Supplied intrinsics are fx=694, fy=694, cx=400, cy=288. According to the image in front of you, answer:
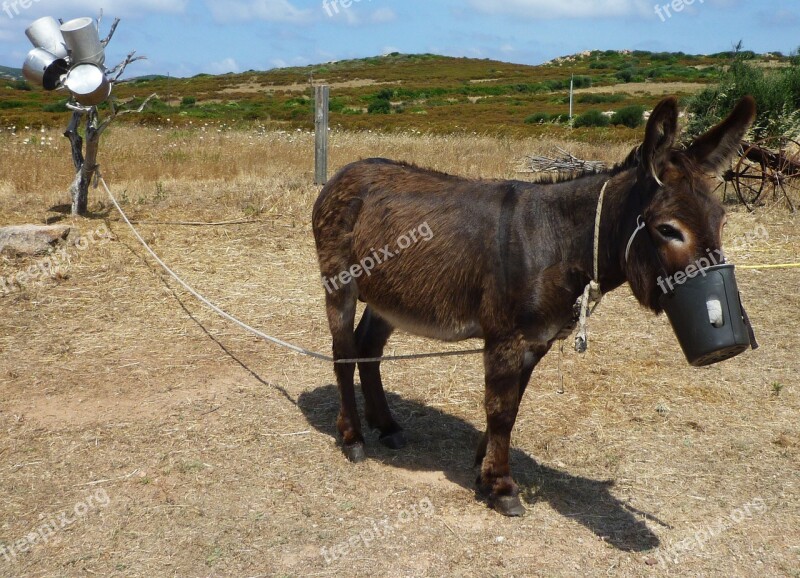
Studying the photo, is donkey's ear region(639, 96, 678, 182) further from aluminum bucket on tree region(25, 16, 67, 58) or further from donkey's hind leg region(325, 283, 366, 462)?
aluminum bucket on tree region(25, 16, 67, 58)

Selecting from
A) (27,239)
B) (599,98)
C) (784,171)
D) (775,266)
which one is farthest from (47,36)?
(599,98)

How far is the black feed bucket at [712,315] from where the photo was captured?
115 inches

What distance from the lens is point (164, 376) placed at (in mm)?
5738

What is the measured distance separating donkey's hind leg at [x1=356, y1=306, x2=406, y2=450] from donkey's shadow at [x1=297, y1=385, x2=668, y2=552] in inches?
4.2

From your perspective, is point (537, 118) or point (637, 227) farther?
point (537, 118)

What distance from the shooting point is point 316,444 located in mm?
4773

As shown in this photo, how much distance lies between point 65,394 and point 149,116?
99.8 ft

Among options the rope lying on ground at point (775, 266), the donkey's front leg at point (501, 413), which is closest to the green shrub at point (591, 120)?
the rope lying on ground at point (775, 266)

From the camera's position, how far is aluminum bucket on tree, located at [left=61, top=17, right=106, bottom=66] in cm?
834

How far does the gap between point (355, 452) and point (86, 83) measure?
248 inches

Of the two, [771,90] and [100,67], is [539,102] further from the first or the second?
[100,67]

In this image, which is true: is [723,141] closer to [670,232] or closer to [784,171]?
[670,232]
